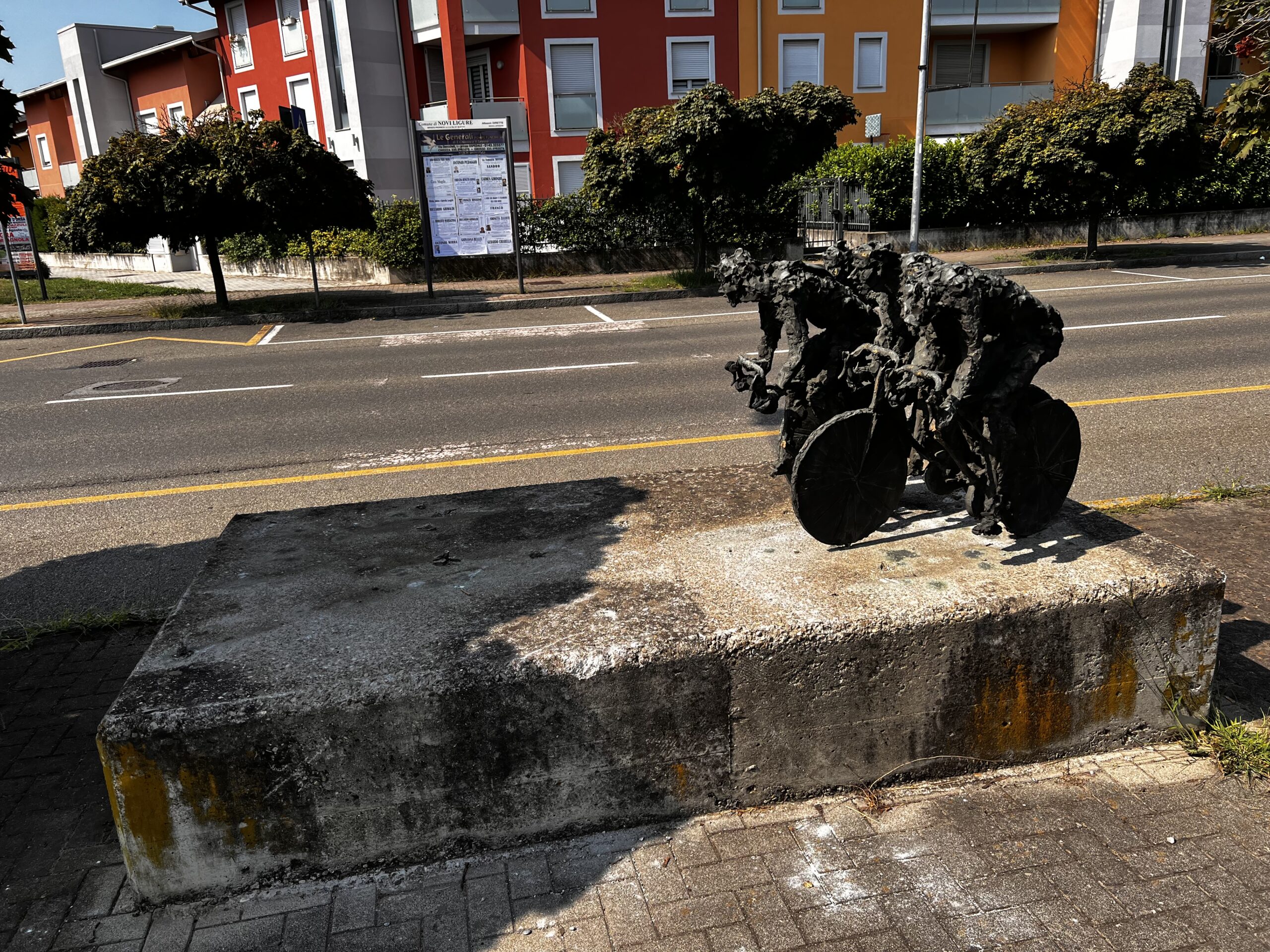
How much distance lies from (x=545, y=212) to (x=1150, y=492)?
59.7 ft

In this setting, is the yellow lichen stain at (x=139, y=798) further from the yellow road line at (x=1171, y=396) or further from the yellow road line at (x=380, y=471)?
the yellow road line at (x=1171, y=396)

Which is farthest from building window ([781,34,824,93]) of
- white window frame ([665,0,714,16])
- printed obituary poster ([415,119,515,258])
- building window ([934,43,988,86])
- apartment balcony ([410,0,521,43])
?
printed obituary poster ([415,119,515,258])

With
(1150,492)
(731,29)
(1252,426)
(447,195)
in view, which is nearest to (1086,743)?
(1150,492)

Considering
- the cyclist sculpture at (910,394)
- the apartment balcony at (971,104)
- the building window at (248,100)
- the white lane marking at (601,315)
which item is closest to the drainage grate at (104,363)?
the white lane marking at (601,315)

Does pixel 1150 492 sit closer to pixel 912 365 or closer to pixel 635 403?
pixel 912 365

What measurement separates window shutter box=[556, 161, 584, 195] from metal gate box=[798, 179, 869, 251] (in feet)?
25.3

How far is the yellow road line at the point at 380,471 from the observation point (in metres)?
7.27

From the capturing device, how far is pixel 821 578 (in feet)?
12.2

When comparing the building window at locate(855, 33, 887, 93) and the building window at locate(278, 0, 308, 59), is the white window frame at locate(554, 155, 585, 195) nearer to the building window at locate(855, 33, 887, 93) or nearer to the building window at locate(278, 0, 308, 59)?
the building window at locate(278, 0, 308, 59)

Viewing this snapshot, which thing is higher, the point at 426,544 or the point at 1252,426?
the point at 426,544

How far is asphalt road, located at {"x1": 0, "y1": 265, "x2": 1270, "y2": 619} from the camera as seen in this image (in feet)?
22.0

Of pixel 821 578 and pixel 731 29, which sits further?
pixel 731 29

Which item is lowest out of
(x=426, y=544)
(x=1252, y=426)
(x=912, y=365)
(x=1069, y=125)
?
(x=1252, y=426)

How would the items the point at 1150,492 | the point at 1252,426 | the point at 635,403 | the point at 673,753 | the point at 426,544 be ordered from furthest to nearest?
the point at 635,403 → the point at 1252,426 → the point at 1150,492 → the point at 426,544 → the point at 673,753
